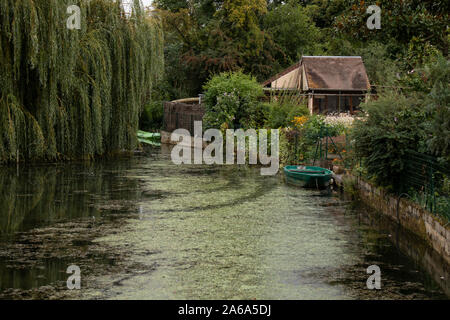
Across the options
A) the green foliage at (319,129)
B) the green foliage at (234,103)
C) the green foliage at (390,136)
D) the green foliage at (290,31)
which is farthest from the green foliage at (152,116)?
the green foliage at (390,136)

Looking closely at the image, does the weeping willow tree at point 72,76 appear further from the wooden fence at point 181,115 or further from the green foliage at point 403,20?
the green foliage at point 403,20

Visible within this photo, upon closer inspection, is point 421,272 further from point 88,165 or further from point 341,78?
point 341,78

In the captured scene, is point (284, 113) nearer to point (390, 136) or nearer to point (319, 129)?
point (319, 129)

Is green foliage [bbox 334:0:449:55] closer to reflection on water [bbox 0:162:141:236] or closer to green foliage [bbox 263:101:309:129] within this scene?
reflection on water [bbox 0:162:141:236]

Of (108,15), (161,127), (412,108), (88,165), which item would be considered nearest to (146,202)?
(412,108)

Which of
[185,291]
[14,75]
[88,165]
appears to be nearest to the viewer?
[185,291]

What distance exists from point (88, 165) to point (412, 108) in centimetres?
1321

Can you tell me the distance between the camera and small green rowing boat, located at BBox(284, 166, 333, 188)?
17438 millimetres

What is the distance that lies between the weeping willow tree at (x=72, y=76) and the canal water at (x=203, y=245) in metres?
4.55

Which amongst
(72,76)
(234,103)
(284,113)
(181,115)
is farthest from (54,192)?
(181,115)

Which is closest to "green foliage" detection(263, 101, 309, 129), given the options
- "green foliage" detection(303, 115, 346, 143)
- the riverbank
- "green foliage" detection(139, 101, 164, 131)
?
"green foliage" detection(303, 115, 346, 143)

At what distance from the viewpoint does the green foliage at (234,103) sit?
2945 centimetres

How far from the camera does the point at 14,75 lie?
20.7 meters

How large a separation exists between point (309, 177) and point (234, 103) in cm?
1257
